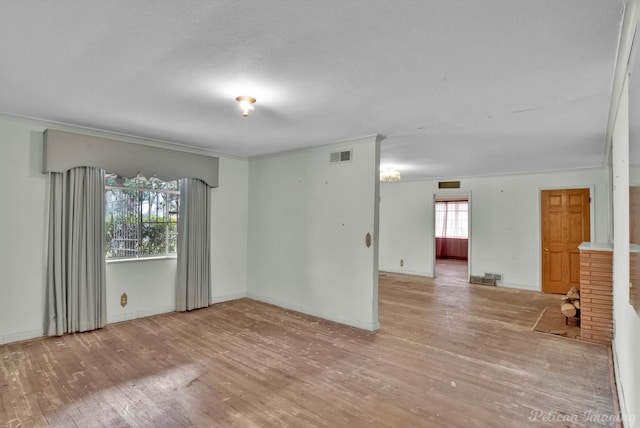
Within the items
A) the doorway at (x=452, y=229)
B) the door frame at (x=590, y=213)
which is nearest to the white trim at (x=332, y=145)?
the door frame at (x=590, y=213)

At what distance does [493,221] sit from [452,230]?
5.07 meters

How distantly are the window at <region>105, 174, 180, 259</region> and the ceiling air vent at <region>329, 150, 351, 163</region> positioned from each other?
7.96ft

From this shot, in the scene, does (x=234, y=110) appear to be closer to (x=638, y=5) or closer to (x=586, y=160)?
(x=638, y=5)

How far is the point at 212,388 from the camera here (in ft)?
9.12

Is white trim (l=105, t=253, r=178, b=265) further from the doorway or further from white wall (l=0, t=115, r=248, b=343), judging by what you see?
the doorway

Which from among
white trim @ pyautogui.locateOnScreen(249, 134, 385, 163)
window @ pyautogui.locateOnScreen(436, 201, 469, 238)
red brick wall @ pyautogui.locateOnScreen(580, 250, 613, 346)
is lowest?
red brick wall @ pyautogui.locateOnScreen(580, 250, 613, 346)

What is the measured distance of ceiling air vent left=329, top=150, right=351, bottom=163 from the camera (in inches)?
177

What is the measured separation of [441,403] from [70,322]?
4124 millimetres

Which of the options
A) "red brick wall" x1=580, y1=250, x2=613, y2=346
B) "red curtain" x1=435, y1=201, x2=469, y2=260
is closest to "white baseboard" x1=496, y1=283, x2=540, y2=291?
"red brick wall" x1=580, y1=250, x2=613, y2=346

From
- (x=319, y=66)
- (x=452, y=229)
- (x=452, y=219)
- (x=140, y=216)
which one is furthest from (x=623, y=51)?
(x=452, y=229)

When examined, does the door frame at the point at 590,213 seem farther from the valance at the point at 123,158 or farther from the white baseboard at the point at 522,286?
the valance at the point at 123,158

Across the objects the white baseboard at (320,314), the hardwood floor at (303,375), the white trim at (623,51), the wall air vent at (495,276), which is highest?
the white trim at (623,51)

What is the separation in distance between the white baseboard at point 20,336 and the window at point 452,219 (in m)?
11.4

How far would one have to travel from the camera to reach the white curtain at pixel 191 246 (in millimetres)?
4988
